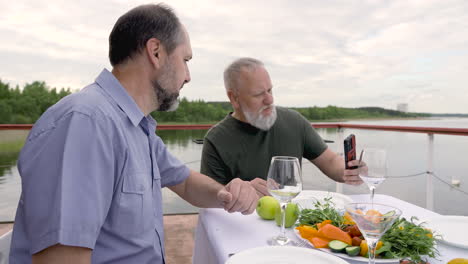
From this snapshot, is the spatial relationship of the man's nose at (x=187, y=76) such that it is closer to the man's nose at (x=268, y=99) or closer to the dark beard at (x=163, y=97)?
the dark beard at (x=163, y=97)

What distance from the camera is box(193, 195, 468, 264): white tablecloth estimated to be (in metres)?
0.82

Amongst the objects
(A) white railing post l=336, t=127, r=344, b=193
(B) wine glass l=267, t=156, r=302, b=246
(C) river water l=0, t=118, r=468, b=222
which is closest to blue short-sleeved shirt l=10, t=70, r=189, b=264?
(B) wine glass l=267, t=156, r=302, b=246

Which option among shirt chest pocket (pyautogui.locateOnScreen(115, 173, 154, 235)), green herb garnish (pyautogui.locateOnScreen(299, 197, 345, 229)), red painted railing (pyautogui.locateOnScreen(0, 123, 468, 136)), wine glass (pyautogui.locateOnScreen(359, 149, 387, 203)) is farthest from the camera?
red painted railing (pyautogui.locateOnScreen(0, 123, 468, 136))

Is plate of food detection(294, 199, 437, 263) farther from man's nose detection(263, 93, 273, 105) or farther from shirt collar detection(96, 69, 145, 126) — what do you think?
man's nose detection(263, 93, 273, 105)

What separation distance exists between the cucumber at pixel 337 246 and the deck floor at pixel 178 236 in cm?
185

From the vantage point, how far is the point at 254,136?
1916 millimetres

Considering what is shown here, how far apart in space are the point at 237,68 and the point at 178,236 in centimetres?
176

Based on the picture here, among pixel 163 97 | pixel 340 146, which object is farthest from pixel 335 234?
pixel 340 146

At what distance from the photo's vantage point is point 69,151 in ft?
2.13

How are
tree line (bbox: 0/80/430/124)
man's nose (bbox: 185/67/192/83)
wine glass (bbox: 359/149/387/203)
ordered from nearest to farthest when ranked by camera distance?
wine glass (bbox: 359/149/387/203), man's nose (bbox: 185/67/192/83), tree line (bbox: 0/80/430/124)

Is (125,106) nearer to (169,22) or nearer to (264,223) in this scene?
(169,22)

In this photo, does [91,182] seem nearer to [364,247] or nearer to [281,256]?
[281,256]

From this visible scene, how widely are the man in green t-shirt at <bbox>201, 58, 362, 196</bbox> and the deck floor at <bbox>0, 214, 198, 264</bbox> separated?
1.01 metres

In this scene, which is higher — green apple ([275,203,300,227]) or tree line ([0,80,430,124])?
tree line ([0,80,430,124])
